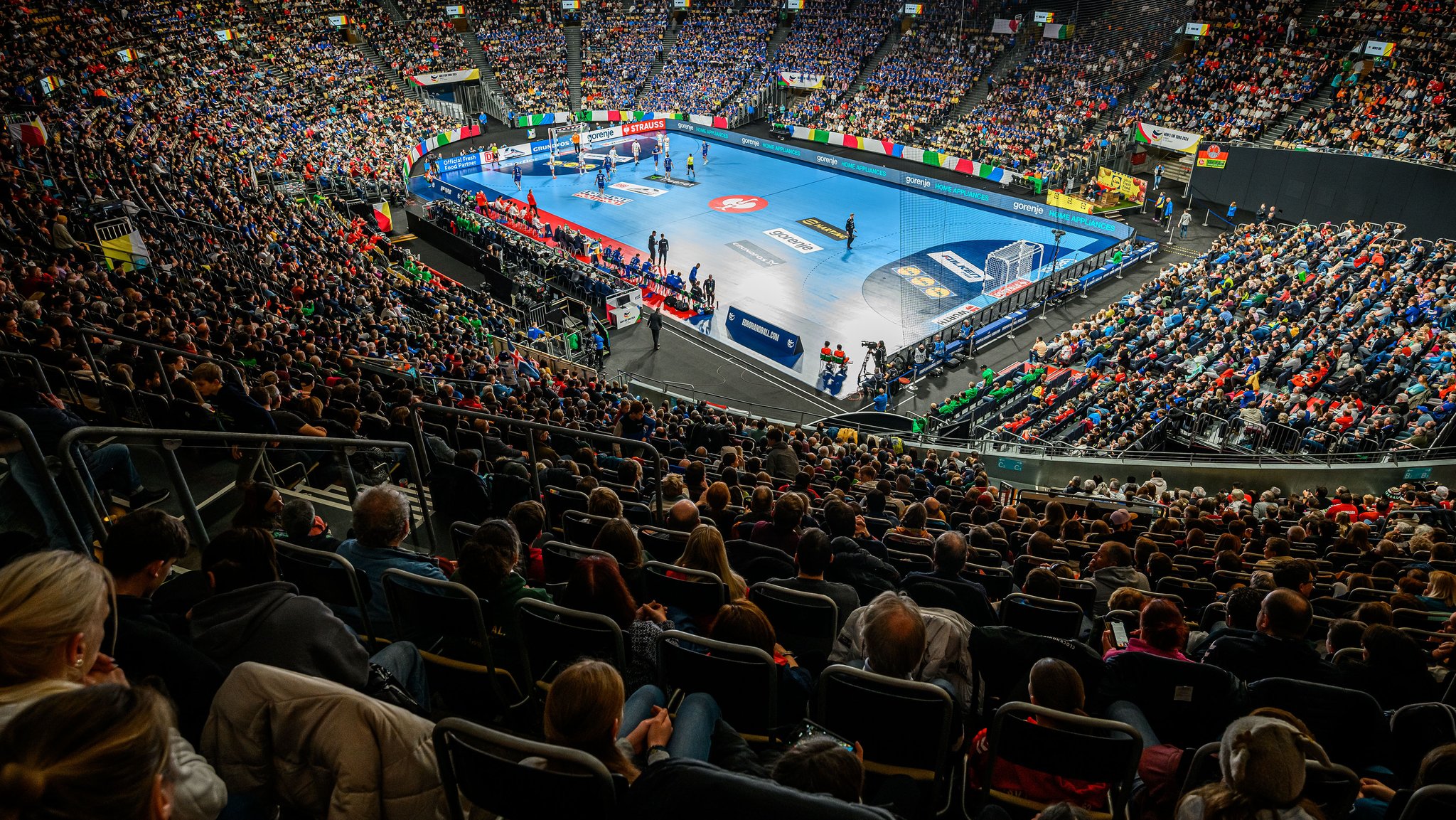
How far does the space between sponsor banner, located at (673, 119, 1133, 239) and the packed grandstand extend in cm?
285

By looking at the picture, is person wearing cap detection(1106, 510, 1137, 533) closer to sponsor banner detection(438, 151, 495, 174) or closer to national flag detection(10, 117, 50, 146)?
national flag detection(10, 117, 50, 146)

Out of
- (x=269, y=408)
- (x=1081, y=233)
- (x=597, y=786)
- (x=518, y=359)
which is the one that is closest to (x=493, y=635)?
(x=597, y=786)

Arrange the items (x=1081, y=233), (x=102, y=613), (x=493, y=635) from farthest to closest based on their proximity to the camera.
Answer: (x=1081, y=233) → (x=493, y=635) → (x=102, y=613)

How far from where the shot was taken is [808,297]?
27.5 m

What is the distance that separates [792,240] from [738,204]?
19.8 ft

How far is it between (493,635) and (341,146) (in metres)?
41.3

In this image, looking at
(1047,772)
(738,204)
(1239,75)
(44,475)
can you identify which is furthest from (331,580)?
(1239,75)

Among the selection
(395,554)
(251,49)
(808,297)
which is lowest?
(808,297)

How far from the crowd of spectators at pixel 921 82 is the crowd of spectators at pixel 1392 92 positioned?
1767cm

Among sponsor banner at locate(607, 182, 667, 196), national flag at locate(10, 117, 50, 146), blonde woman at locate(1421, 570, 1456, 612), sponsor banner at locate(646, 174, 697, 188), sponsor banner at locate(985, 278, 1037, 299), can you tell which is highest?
national flag at locate(10, 117, 50, 146)

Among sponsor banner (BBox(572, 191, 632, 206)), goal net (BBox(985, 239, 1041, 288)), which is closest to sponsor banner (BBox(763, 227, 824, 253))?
goal net (BBox(985, 239, 1041, 288))

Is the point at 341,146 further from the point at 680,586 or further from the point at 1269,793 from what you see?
the point at 1269,793

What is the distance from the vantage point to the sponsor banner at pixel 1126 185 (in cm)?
3375

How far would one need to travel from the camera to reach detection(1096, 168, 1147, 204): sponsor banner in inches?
1329
